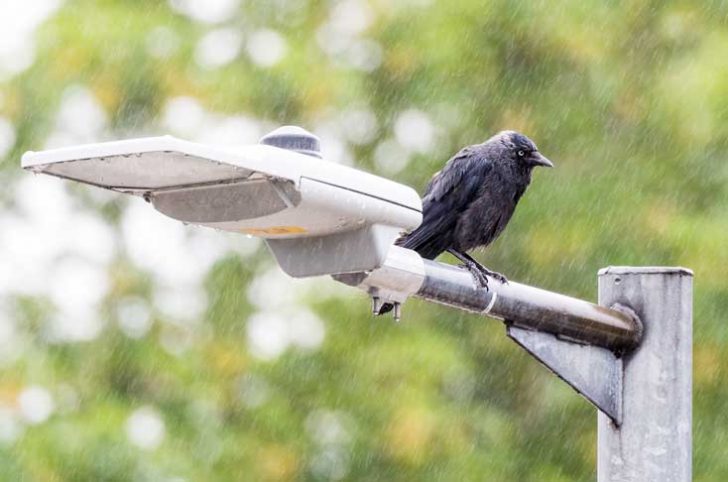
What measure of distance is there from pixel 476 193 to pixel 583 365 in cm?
290

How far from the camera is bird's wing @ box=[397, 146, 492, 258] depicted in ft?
20.0

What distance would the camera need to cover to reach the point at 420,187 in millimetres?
8750

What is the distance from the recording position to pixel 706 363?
26.4ft

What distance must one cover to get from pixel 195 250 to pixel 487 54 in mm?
2102

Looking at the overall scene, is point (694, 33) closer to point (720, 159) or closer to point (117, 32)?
point (720, 159)

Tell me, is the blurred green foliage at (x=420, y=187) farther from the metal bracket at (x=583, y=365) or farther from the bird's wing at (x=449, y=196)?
the metal bracket at (x=583, y=365)

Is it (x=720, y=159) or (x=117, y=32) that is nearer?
(x=720, y=159)

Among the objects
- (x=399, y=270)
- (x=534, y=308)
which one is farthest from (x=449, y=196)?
(x=399, y=270)

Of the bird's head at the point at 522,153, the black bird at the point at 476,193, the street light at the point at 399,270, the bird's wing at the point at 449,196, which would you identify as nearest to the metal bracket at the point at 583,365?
the street light at the point at 399,270

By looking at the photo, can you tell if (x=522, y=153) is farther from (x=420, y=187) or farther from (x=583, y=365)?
(x=583, y=365)

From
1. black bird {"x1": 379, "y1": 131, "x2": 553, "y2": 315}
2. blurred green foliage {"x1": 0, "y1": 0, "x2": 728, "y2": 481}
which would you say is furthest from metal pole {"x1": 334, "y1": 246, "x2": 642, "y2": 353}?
blurred green foliage {"x1": 0, "y1": 0, "x2": 728, "y2": 481}

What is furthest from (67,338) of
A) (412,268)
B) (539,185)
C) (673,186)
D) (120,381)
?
(412,268)

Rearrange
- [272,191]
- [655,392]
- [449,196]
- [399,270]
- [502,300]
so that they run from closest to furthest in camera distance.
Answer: [272,191]
[399,270]
[502,300]
[655,392]
[449,196]

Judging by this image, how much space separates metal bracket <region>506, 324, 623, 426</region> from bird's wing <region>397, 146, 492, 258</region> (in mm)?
2165
